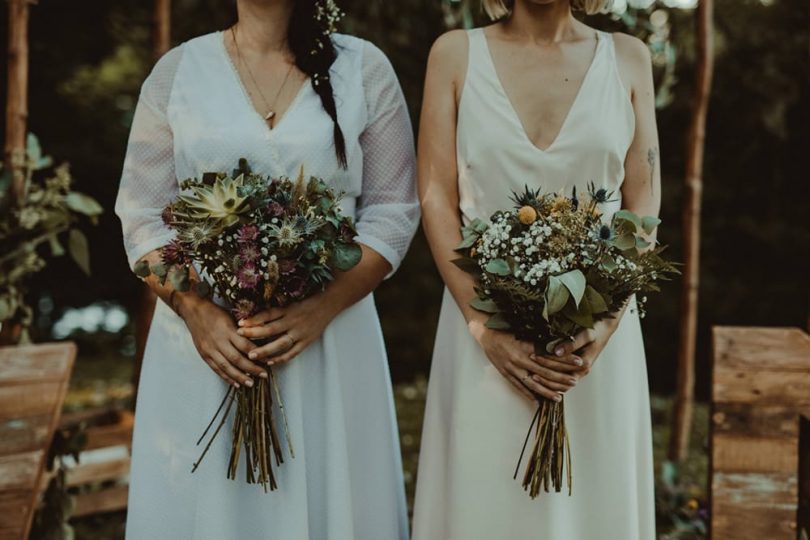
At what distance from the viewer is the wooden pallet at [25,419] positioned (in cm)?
309

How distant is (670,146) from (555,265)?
20.4 feet

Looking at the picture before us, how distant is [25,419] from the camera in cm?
329

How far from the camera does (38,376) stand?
3361 millimetres

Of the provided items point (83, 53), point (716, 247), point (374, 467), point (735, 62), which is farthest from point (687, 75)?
point (374, 467)

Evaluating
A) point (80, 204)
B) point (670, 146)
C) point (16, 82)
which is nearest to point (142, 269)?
point (80, 204)

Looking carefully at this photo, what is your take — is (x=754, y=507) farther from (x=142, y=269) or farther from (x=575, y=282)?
(x=142, y=269)

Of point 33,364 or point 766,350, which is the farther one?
point 33,364

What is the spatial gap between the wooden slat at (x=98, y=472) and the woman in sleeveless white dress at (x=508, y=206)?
258 centimetres

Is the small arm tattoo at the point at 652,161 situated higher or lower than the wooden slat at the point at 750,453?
higher

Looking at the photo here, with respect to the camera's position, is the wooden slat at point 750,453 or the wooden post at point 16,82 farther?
the wooden post at point 16,82

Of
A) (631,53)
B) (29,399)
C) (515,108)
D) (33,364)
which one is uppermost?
(631,53)

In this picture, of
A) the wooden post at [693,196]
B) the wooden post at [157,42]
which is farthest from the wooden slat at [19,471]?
the wooden post at [693,196]

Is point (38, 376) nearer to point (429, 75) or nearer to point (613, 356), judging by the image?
point (429, 75)

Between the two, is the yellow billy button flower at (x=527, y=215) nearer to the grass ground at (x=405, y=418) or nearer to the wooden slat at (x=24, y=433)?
the wooden slat at (x=24, y=433)
